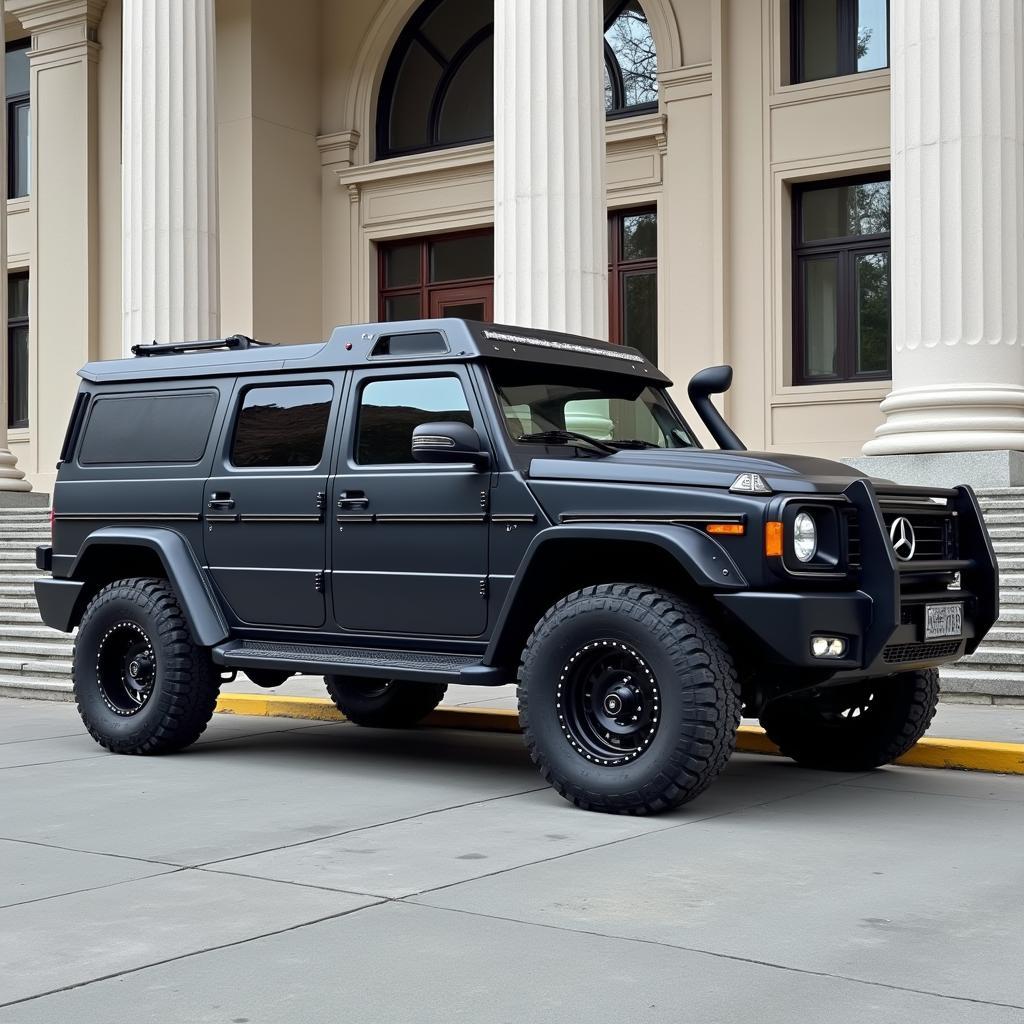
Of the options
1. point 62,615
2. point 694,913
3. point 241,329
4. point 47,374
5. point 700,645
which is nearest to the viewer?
point 694,913

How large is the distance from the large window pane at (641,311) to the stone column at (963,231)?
669 centimetres

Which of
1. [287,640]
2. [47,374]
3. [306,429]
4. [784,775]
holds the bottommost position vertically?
[784,775]

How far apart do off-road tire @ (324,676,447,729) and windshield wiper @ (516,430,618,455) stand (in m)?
2.45

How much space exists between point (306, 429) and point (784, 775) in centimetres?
298

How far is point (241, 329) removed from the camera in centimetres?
2150

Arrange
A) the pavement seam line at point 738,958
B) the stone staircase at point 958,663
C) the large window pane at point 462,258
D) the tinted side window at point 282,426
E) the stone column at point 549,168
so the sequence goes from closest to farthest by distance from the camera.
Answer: the pavement seam line at point 738,958, the tinted side window at point 282,426, the stone staircase at point 958,663, the stone column at point 549,168, the large window pane at point 462,258

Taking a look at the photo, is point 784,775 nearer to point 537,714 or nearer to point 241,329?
point 537,714

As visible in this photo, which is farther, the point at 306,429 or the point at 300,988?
the point at 306,429

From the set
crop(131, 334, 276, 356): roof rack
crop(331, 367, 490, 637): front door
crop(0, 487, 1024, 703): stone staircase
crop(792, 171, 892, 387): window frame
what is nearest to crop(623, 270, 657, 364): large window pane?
crop(792, 171, 892, 387): window frame

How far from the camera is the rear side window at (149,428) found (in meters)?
8.38

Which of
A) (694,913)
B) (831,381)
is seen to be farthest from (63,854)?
(831,381)

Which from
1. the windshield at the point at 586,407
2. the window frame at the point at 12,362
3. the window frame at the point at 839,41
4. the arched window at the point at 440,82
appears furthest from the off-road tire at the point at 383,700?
the window frame at the point at 12,362

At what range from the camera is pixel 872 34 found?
18109 mm

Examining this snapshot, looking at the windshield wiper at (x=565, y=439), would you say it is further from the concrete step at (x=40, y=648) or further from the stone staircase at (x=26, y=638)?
the concrete step at (x=40, y=648)
